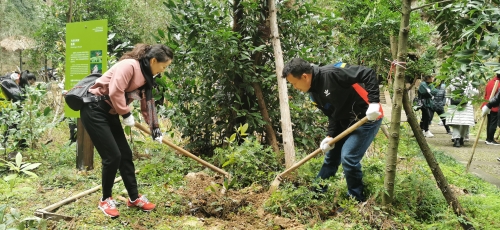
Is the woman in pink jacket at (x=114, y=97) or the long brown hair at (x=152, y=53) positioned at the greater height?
the long brown hair at (x=152, y=53)

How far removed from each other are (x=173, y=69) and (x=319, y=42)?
2302mm

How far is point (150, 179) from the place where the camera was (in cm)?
462

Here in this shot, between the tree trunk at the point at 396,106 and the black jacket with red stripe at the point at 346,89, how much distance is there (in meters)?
0.24

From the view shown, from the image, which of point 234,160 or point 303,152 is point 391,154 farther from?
point 303,152

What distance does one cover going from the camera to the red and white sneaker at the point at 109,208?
345cm

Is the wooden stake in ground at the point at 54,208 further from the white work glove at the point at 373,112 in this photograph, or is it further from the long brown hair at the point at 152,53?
the white work glove at the point at 373,112

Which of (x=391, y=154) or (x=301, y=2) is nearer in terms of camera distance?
(x=391, y=154)

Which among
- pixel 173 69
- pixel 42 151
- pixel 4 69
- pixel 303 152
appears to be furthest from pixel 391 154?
pixel 4 69

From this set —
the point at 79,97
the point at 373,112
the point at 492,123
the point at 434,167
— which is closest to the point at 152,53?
the point at 79,97

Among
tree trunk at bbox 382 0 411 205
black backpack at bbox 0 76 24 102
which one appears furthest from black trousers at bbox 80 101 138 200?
black backpack at bbox 0 76 24 102

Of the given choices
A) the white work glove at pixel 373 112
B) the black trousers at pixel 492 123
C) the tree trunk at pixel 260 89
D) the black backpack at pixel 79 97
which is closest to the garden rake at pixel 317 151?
the white work glove at pixel 373 112

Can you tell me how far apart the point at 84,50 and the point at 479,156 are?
7132 mm

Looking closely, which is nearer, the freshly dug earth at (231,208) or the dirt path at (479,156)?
the freshly dug earth at (231,208)

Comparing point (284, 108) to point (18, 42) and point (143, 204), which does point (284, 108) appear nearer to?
point (143, 204)
